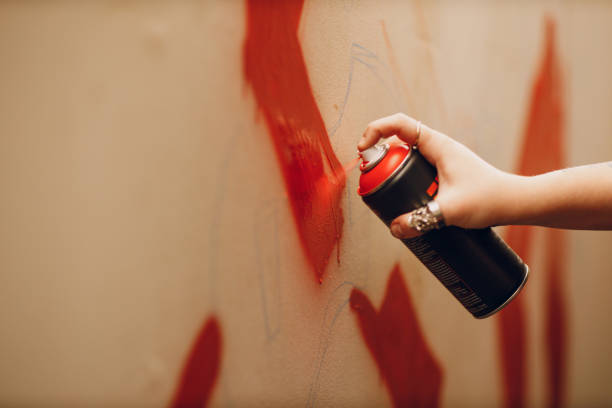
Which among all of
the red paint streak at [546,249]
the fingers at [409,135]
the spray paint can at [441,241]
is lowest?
the red paint streak at [546,249]

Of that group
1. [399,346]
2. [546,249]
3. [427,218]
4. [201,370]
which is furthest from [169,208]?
[546,249]

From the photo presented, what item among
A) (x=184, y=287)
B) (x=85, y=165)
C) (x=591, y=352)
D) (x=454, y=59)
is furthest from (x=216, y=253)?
(x=591, y=352)

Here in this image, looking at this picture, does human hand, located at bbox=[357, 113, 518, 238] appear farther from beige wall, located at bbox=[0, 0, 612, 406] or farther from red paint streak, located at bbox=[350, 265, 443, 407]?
red paint streak, located at bbox=[350, 265, 443, 407]

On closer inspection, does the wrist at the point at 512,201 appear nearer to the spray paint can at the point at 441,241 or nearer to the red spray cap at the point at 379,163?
the spray paint can at the point at 441,241

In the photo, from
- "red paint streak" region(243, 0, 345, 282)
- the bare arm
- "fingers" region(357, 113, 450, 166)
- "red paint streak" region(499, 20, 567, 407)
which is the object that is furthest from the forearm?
"red paint streak" region(499, 20, 567, 407)

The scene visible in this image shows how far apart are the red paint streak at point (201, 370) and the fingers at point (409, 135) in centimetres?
33

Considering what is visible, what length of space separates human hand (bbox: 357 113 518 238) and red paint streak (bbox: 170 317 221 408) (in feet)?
0.92

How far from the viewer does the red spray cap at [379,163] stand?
603 millimetres

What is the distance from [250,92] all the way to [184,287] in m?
0.28

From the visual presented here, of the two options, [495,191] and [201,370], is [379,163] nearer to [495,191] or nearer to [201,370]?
[495,191]

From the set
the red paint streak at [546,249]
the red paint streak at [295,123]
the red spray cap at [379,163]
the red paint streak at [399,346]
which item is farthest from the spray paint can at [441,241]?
the red paint streak at [546,249]

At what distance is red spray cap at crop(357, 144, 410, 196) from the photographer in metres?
0.60

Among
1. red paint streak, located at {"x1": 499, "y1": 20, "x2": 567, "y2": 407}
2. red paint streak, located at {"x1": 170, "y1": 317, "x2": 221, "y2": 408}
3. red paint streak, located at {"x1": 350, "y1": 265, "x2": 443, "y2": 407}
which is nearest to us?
red paint streak, located at {"x1": 170, "y1": 317, "x2": 221, "y2": 408}

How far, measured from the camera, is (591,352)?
5.75 feet
